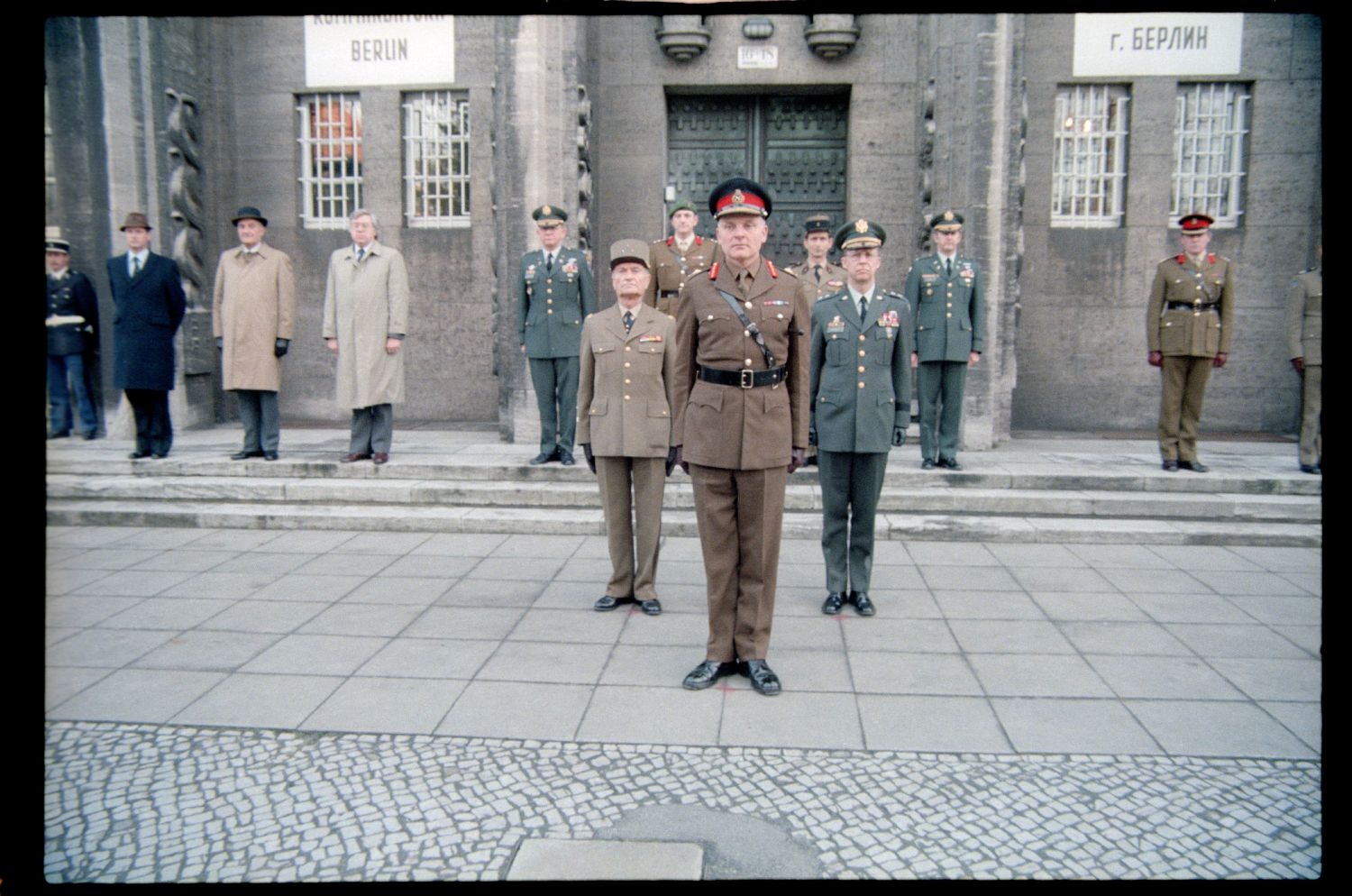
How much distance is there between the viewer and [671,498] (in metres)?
8.00

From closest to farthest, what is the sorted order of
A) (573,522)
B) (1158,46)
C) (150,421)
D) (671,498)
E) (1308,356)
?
1. (573,522)
2. (671,498)
3. (1308,356)
4. (150,421)
5. (1158,46)

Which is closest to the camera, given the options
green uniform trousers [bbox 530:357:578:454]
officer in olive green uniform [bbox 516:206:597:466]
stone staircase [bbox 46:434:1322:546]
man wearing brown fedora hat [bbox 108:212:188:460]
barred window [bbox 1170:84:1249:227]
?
stone staircase [bbox 46:434:1322:546]

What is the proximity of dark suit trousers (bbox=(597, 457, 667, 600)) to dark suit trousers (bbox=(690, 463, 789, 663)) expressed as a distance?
116cm

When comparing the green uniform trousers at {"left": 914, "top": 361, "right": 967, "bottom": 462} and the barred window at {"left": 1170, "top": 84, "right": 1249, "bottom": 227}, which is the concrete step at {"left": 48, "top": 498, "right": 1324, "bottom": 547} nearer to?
the green uniform trousers at {"left": 914, "top": 361, "right": 967, "bottom": 462}

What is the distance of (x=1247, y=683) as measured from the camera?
182 inches

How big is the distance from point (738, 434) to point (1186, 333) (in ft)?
18.4

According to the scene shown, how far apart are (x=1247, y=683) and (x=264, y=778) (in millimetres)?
4355

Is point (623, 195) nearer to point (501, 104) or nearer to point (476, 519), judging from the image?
point (501, 104)

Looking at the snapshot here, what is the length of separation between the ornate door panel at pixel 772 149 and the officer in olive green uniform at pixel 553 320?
325 cm

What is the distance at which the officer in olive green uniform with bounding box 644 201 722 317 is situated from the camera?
8.37 metres

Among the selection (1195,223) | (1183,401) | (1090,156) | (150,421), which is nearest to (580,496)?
(150,421)

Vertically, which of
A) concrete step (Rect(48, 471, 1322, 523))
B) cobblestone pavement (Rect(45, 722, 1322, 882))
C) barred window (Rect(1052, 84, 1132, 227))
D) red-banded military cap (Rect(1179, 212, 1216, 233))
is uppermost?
barred window (Rect(1052, 84, 1132, 227))

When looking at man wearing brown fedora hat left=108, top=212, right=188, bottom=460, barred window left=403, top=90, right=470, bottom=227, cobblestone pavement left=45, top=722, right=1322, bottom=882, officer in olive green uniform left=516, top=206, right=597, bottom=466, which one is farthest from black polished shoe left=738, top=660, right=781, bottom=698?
barred window left=403, top=90, right=470, bottom=227

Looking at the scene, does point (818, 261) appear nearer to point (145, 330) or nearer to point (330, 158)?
point (145, 330)
